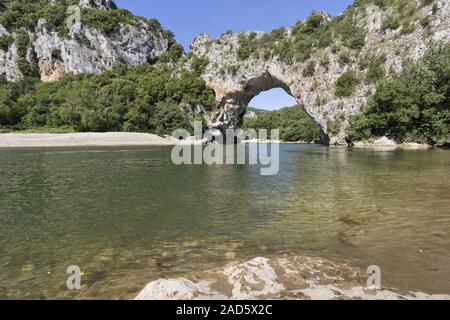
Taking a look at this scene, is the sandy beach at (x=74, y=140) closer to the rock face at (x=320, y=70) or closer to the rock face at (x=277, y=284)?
the rock face at (x=320, y=70)

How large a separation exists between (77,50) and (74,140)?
55306 millimetres

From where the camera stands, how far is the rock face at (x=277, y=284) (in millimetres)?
4344

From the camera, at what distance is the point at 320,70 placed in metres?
65.9

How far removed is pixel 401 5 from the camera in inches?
2317

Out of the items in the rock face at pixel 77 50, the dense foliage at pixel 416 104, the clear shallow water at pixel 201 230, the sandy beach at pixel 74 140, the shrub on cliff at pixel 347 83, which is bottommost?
the clear shallow water at pixel 201 230

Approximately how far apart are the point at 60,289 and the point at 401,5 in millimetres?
71075

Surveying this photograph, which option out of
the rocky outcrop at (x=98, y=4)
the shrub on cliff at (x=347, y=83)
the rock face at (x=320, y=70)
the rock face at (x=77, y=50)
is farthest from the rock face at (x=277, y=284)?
the rocky outcrop at (x=98, y=4)

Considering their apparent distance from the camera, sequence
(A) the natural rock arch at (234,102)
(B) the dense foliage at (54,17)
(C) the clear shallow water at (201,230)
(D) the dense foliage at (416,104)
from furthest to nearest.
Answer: (B) the dense foliage at (54,17) → (A) the natural rock arch at (234,102) → (D) the dense foliage at (416,104) → (C) the clear shallow water at (201,230)

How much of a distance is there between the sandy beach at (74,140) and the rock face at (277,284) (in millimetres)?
64999

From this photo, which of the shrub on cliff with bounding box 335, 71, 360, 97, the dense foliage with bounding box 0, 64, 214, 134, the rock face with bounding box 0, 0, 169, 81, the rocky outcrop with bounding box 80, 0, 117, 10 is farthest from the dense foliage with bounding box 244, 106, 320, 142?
the rocky outcrop with bounding box 80, 0, 117, 10

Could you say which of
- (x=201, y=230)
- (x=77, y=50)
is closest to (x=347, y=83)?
(x=201, y=230)

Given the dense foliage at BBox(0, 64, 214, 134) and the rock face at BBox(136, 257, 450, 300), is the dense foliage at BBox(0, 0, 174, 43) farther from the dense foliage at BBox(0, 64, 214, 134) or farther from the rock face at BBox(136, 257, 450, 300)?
the rock face at BBox(136, 257, 450, 300)
